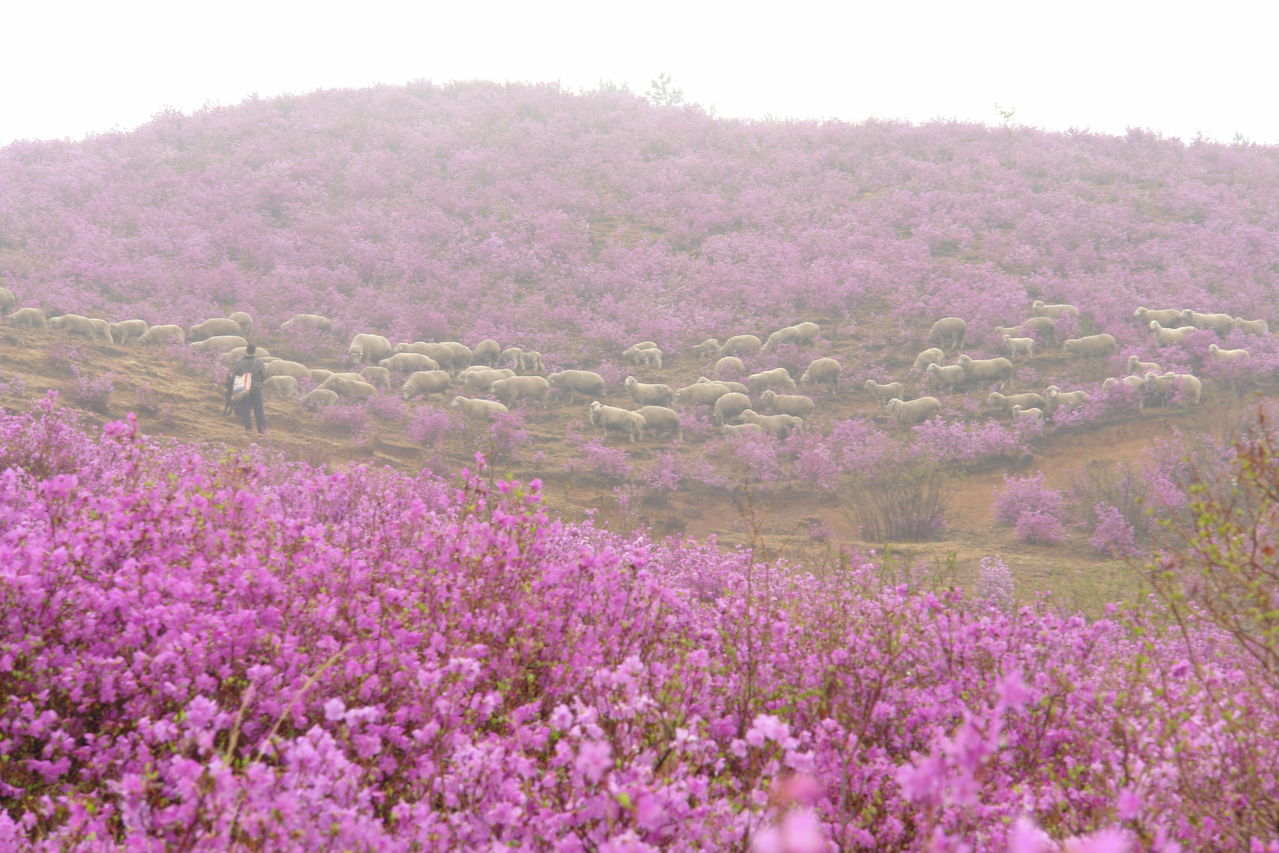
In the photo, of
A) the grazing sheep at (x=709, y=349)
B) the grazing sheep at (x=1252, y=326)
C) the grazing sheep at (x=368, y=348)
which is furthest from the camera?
the grazing sheep at (x=709, y=349)

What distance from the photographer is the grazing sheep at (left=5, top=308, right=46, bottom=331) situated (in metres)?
17.0

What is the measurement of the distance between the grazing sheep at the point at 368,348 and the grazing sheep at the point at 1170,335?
65.0 feet

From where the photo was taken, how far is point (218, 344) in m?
18.5

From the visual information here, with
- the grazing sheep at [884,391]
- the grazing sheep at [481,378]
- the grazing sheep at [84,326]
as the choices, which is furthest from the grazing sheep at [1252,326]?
the grazing sheep at [84,326]

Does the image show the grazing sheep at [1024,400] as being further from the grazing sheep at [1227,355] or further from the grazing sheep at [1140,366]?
the grazing sheep at [1227,355]

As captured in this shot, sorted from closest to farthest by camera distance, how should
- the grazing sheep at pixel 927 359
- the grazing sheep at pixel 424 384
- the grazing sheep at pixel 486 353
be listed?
the grazing sheep at pixel 424 384, the grazing sheep at pixel 927 359, the grazing sheep at pixel 486 353

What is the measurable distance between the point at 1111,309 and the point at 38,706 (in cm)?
2379

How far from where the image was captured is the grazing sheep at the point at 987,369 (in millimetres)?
18688

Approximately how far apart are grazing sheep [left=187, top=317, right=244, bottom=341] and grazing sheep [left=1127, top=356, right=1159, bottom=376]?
72.8 ft

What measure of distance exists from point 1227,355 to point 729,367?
1163cm

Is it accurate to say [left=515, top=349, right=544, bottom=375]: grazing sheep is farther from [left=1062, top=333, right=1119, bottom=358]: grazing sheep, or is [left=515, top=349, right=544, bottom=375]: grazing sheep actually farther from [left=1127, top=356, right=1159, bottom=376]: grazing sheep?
[left=1127, top=356, right=1159, bottom=376]: grazing sheep

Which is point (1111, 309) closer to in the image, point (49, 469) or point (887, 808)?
point (887, 808)

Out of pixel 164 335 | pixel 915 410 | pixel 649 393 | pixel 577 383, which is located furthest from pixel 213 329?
pixel 915 410

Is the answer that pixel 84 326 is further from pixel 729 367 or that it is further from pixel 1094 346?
pixel 1094 346
